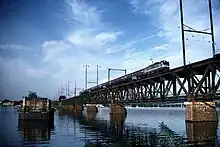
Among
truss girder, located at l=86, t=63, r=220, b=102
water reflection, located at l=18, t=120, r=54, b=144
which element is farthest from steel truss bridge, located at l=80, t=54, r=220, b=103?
water reflection, located at l=18, t=120, r=54, b=144

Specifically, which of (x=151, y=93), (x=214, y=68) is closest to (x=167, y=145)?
(x=214, y=68)

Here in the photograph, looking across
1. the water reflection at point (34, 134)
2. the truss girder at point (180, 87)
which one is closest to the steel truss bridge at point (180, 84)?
the truss girder at point (180, 87)

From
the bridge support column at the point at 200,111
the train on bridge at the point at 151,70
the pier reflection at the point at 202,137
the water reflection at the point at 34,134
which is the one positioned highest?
the train on bridge at the point at 151,70

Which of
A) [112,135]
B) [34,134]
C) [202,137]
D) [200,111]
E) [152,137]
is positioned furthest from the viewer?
[200,111]

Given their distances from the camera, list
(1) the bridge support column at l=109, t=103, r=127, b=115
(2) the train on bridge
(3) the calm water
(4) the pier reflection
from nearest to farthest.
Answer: (3) the calm water
(4) the pier reflection
(2) the train on bridge
(1) the bridge support column at l=109, t=103, r=127, b=115

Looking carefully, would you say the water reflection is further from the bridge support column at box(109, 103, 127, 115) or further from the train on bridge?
the bridge support column at box(109, 103, 127, 115)

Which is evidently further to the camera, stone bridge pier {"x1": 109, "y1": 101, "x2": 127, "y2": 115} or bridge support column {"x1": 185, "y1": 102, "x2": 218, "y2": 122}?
stone bridge pier {"x1": 109, "y1": 101, "x2": 127, "y2": 115}

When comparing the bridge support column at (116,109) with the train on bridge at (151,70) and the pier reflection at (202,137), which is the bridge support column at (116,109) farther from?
the pier reflection at (202,137)

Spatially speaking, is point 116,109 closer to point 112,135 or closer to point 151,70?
point 151,70

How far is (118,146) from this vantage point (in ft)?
48.8

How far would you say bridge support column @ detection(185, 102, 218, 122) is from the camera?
54.2 metres

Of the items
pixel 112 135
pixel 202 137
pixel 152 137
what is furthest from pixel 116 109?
pixel 152 137

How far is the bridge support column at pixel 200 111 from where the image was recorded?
54.2 meters

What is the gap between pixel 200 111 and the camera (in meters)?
55.1
